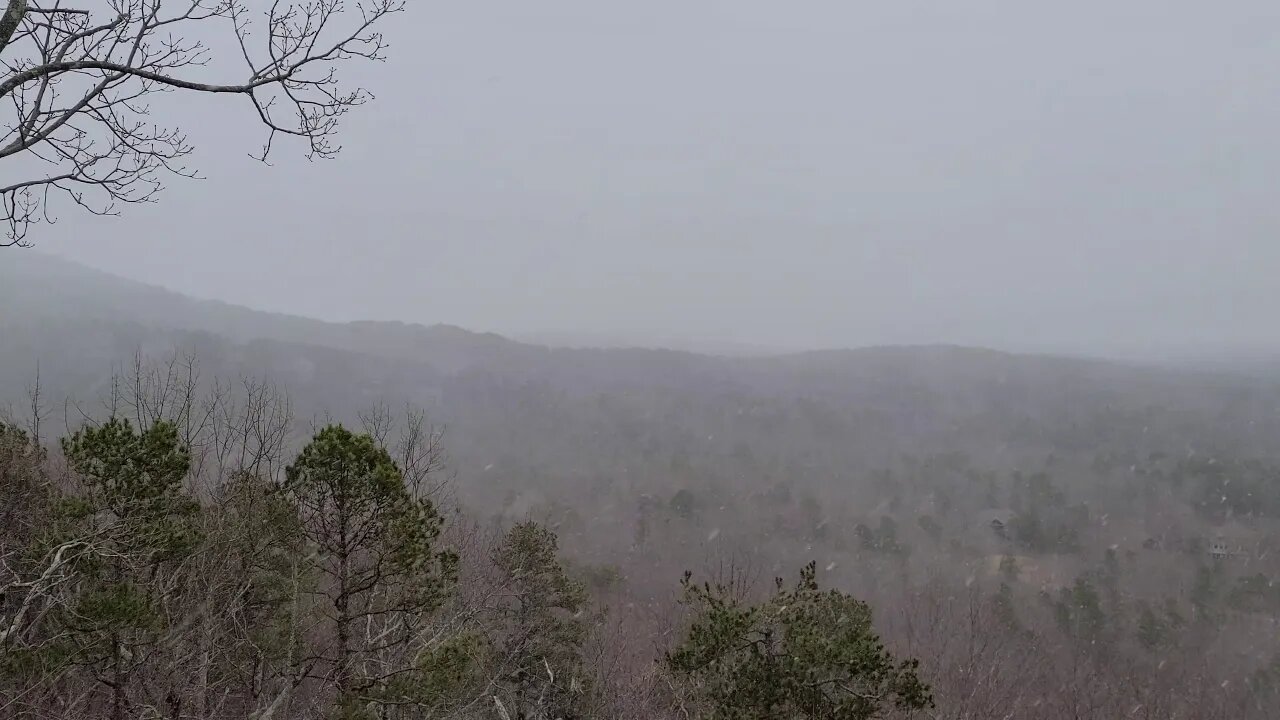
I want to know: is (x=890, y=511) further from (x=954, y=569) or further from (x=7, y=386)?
(x=7, y=386)

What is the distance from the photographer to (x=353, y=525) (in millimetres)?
8352

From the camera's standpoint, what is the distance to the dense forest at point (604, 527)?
788 centimetres

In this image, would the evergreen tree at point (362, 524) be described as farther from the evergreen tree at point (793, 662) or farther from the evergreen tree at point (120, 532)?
the evergreen tree at point (793, 662)

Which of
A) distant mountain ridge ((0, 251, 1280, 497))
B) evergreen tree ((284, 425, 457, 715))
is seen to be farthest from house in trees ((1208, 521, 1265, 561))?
evergreen tree ((284, 425, 457, 715))

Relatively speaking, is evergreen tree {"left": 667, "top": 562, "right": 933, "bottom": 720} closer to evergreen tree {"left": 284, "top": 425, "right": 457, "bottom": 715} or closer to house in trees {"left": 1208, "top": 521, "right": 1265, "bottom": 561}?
evergreen tree {"left": 284, "top": 425, "right": 457, "bottom": 715}

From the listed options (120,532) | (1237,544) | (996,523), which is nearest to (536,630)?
(120,532)

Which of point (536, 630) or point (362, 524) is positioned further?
point (536, 630)

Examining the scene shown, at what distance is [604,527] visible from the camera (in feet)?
296

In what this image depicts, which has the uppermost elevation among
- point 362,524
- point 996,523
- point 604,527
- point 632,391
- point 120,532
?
Answer: point 120,532

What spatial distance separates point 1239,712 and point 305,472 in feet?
220

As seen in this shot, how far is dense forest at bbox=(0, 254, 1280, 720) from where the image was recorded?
788 cm

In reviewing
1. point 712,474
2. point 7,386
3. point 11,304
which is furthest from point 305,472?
point 11,304

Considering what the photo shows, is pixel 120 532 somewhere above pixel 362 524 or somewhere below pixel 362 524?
above

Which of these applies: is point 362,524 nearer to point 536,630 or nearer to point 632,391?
point 536,630
